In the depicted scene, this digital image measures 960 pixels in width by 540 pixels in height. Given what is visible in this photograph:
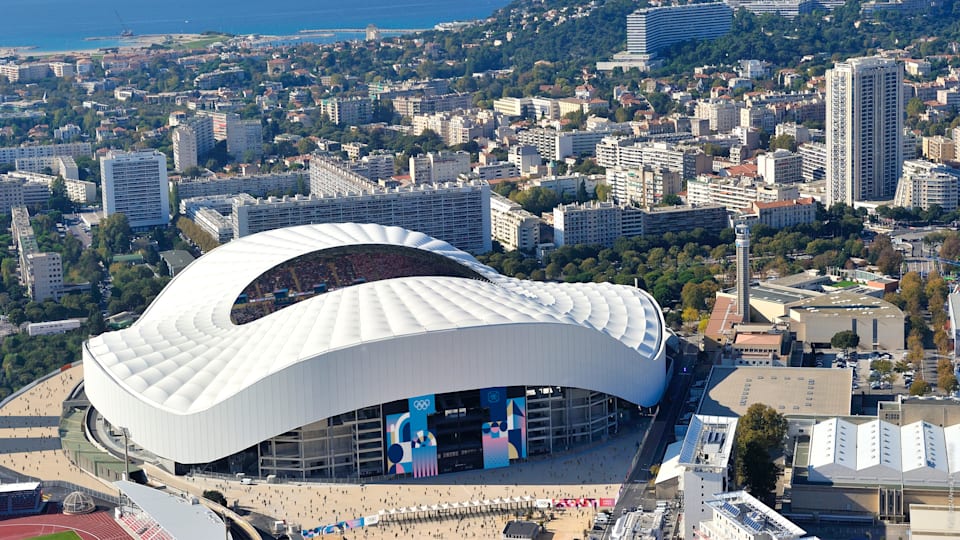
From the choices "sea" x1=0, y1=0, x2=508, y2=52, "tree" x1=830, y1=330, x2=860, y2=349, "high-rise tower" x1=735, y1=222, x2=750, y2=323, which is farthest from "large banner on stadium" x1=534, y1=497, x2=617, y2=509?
"sea" x1=0, y1=0, x2=508, y2=52

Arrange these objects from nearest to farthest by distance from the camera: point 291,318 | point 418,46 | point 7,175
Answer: point 291,318
point 7,175
point 418,46

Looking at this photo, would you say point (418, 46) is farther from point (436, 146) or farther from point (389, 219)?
point (389, 219)

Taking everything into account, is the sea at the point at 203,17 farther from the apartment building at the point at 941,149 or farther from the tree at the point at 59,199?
the apartment building at the point at 941,149

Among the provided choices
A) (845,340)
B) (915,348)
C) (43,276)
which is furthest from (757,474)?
(43,276)

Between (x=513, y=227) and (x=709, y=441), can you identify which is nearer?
(x=709, y=441)

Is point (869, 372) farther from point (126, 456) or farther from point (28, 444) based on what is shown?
point (28, 444)

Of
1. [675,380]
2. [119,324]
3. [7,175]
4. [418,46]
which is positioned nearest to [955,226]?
[675,380]
